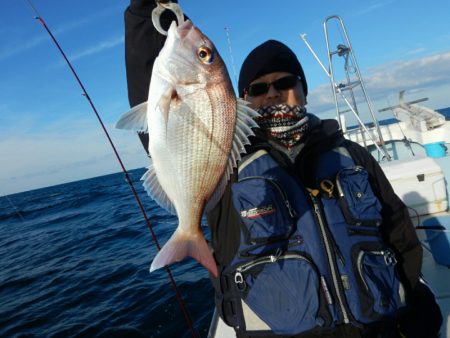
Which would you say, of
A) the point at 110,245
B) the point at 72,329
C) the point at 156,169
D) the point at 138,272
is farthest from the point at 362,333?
the point at 110,245

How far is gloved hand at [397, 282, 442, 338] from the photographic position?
7.11 ft

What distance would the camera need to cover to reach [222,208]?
2070mm

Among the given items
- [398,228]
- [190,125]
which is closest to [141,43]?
[190,125]

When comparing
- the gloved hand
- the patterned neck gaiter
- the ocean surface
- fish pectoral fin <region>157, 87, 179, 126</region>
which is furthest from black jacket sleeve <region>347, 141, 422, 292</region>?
the ocean surface

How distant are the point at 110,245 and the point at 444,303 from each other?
1036 centimetres

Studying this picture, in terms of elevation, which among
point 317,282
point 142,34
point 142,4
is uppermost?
point 142,4

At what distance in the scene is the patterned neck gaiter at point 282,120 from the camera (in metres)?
2.18

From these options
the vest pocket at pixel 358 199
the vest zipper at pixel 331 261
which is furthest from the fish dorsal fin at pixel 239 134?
the vest pocket at pixel 358 199

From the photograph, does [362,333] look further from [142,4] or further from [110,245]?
[110,245]

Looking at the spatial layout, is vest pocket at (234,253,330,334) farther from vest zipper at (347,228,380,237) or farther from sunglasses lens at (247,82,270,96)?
sunglasses lens at (247,82,270,96)

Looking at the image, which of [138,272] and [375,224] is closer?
[375,224]

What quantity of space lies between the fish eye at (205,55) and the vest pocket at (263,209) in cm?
84

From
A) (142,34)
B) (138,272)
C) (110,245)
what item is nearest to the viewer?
(142,34)

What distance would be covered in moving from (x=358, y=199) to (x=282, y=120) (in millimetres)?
745
